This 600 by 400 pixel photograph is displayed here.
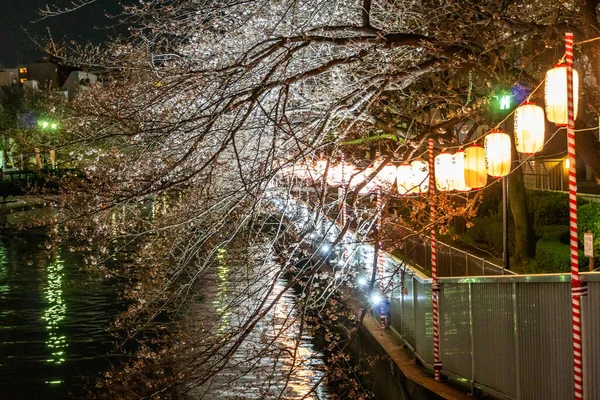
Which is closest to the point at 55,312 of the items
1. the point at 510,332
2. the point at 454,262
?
the point at 454,262

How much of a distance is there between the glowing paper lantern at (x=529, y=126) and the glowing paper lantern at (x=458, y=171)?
2.82 meters

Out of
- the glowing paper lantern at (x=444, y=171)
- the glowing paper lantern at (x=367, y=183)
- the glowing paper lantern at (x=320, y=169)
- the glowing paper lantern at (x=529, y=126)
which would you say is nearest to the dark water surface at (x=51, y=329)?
the glowing paper lantern at (x=320, y=169)

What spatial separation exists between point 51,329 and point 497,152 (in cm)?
1127

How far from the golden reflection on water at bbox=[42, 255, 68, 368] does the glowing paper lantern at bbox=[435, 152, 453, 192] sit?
25.8 ft

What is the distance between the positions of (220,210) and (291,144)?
1.42m

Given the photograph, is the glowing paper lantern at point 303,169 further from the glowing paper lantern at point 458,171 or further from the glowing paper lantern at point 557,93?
the glowing paper lantern at point 557,93

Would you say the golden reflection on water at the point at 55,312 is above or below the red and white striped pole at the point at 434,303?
below

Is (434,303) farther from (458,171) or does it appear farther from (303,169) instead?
(458,171)

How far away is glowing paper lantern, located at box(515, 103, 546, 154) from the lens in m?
10.3

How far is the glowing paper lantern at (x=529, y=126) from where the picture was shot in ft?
33.7

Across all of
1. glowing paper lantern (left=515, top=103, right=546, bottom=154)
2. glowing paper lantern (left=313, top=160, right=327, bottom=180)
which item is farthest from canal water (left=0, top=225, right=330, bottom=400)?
glowing paper lantern (left=515, top=103, right=546, bottom=154)

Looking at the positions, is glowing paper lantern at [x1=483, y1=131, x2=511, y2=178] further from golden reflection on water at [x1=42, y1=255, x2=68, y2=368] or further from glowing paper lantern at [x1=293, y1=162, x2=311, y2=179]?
golden reflection on water at [x1=42, y1=255, x2=68, y2=368]

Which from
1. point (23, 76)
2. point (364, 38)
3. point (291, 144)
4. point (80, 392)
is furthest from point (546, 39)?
point (23, 76)

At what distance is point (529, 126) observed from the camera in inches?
406
